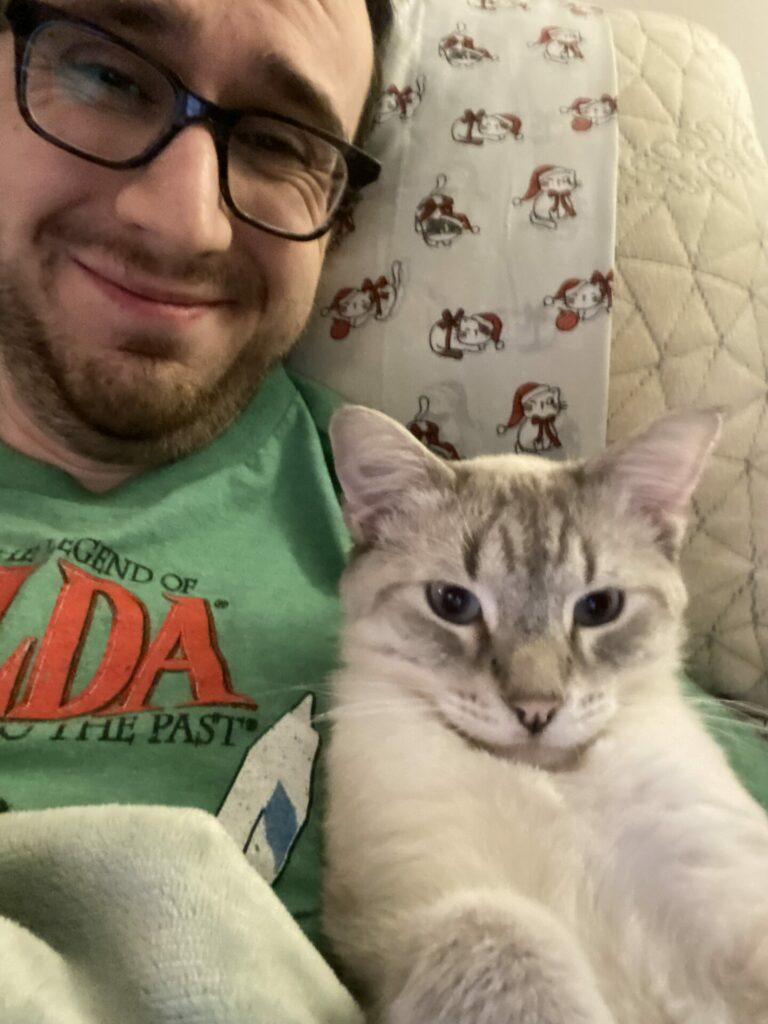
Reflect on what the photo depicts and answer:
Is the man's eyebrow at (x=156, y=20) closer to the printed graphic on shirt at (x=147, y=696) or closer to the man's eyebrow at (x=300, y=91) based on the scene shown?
the man's eyebrow at (x=300, y=91)

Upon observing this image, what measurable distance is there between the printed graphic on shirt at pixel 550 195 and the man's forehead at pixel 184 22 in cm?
40

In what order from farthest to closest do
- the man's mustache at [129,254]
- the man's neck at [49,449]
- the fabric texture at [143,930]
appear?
1. the man's neck at [49,449]
2. the man's mustache at [129,254]
3. the fabric texture at [143,930]

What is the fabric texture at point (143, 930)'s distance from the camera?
50 centimetres

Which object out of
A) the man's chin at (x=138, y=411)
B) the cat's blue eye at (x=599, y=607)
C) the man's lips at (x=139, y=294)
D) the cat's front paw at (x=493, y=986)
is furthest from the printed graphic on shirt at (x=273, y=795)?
the man's lips at (x=139, y=294)

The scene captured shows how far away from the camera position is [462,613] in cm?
94

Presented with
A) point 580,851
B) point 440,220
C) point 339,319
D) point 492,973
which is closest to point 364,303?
point 339,319

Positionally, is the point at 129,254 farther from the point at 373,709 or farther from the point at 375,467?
the point at 373,709

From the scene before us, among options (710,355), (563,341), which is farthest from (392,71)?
(710,355)

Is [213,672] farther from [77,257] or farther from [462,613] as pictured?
[77,257]

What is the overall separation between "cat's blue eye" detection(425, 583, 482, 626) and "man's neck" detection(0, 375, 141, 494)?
1.71 ft

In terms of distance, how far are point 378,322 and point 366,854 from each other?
2.80 feet

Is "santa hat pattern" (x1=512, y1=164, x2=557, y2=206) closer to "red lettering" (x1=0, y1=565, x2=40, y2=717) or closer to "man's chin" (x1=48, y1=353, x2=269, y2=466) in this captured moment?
"man's chin" (x1=48, y1=353, x2=269, y2=466)

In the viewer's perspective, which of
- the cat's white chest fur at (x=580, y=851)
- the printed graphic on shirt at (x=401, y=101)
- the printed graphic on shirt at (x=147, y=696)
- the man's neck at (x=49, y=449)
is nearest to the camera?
the cat's white chest fur at (x=580, y=851)

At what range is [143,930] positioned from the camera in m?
0.52
